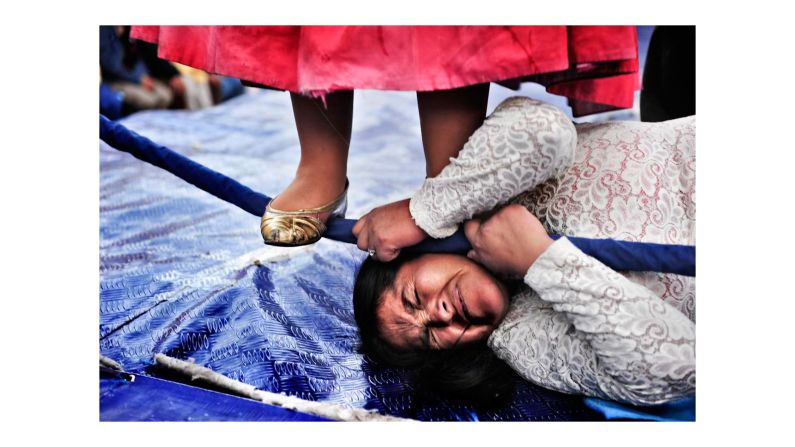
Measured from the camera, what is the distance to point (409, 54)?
873 mm

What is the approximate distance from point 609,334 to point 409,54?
438 mm

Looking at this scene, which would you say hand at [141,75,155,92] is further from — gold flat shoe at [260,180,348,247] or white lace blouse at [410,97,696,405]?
white lace blouse at [410,97,696,405]

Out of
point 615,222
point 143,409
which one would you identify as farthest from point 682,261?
point 143,409

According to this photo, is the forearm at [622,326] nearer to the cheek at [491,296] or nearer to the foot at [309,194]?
the cheek at [491,296]

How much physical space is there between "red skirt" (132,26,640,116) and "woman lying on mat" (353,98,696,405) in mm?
69

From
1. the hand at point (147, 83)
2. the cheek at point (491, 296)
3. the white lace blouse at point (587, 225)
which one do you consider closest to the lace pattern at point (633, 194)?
the white lace blouse at point (587, 225)

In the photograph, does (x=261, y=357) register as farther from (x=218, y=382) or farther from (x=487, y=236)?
(x=487, y=236)

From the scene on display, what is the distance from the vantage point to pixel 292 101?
1019 mm

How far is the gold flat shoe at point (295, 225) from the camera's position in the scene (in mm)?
1042

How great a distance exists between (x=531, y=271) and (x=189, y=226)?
61 cm

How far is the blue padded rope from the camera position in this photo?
0.91 m

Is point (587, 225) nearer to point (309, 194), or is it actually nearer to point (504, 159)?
point (504, 159)

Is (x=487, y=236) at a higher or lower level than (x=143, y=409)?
higher

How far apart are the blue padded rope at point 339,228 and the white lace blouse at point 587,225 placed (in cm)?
2
